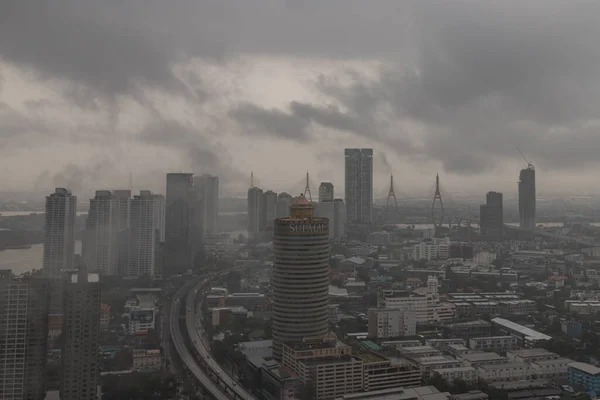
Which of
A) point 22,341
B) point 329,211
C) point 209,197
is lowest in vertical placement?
point 22,341

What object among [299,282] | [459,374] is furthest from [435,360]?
[299,282]

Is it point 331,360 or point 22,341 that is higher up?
point 22,341

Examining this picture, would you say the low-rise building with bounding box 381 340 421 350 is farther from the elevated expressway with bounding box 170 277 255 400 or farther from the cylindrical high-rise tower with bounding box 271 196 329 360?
the elevated expressway with bounding box 170 277 255 400

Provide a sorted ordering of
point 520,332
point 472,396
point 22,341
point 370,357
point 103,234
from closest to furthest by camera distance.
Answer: point 22,341, point 472,396, point 370,357, point 520,332, point 103,234

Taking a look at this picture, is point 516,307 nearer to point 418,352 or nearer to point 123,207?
point 418,352

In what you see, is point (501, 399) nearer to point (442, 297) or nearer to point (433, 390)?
point (433, 390)

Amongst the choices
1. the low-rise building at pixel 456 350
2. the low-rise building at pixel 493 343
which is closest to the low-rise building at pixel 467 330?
the low-rise building at pixel 493 343
